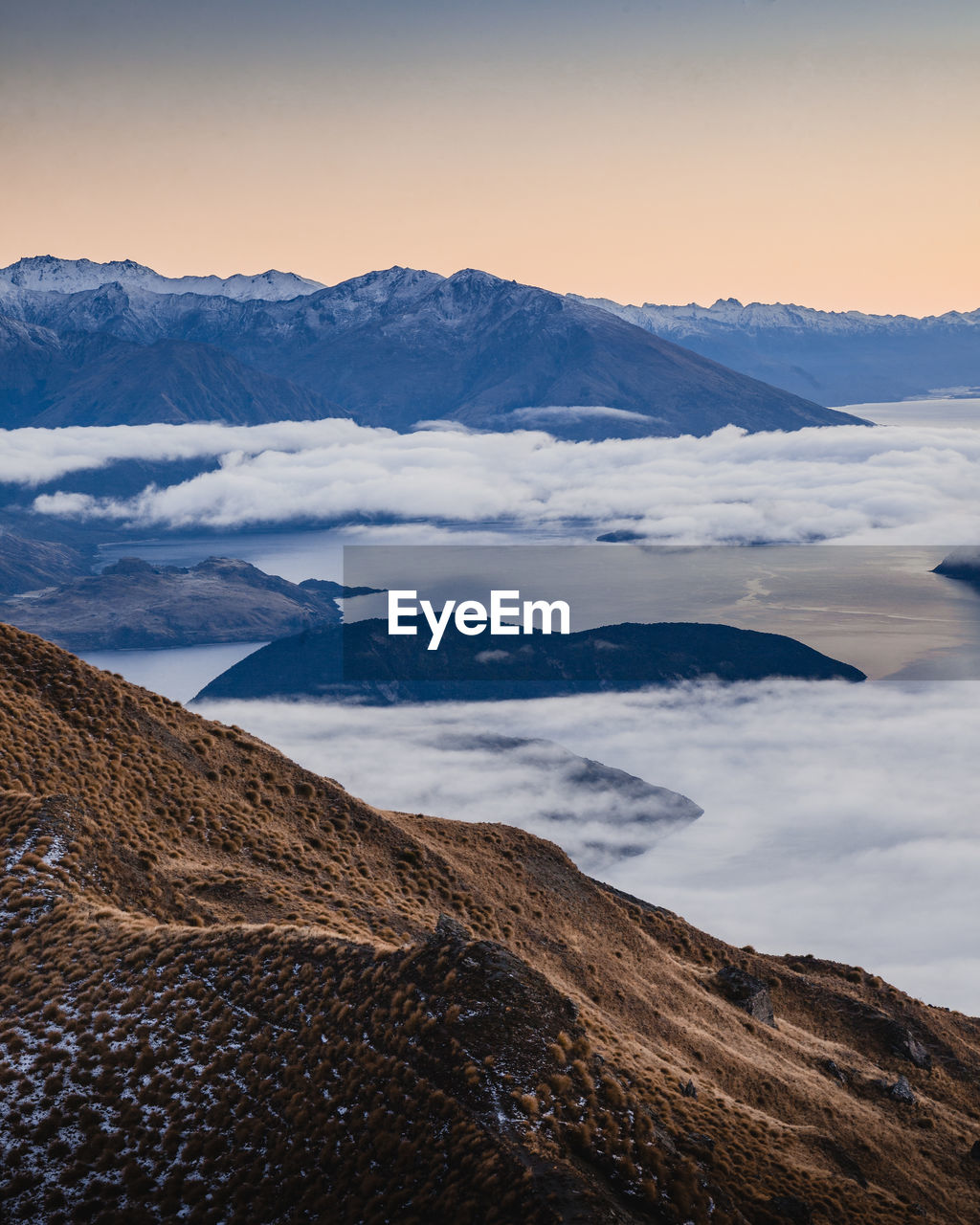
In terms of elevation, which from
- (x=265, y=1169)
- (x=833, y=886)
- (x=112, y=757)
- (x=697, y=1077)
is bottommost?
(x=833, y=886)

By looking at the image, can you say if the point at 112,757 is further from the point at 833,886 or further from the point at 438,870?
the point at 833,886

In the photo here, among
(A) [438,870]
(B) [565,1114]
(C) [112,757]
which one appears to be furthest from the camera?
(A) [438,870]

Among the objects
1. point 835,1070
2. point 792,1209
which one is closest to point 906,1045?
point 835,1070

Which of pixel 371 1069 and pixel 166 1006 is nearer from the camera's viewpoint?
pixel 371 1069

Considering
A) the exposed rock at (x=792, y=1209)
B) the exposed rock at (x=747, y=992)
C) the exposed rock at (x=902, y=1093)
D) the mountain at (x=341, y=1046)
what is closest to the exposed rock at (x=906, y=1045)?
the mountain at (x=341, y=1046)

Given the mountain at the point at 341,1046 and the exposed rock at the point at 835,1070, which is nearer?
the mountain at the point at 341,1046

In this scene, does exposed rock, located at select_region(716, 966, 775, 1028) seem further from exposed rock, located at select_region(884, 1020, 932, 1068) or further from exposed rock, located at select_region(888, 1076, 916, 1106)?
exposed rock, located at select_region(888, 1076, 916, 1106)

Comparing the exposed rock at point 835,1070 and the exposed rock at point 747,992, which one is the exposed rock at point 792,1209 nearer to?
the exposed rock at point 835,1070

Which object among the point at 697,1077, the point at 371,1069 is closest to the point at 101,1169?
the point at 371,1069
